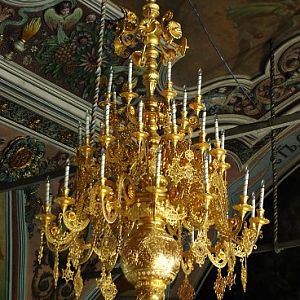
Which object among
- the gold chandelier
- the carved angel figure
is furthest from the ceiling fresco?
the gold chandelier

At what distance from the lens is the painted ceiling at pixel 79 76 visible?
7.95 metres

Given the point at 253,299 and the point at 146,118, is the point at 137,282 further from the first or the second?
the point at 253,299

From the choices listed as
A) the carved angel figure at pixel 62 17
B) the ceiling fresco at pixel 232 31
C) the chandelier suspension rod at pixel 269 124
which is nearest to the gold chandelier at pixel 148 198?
the carved angel figure at pixel 62 17

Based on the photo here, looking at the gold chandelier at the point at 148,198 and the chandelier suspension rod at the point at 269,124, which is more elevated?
the chandelier suspension rod at the point at 269,124

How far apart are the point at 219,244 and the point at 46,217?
3.98 ft

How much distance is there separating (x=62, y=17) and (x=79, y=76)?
91 centimetres

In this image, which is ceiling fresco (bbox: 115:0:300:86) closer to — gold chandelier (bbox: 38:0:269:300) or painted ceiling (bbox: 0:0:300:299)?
painted ceiling (bbox: 0:0:300:299)

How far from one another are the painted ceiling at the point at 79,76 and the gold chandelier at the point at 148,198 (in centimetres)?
193

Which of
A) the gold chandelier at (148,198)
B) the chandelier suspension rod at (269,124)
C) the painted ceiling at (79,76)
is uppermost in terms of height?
the painted ceiling at (79,76)

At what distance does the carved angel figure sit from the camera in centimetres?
767

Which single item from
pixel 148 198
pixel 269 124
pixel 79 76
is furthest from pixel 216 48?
pixel 148 198

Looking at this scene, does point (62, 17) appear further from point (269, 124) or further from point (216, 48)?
point (269, 124)

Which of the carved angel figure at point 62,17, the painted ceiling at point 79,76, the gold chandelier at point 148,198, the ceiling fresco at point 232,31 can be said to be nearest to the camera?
the gold chandelier at point 148,198

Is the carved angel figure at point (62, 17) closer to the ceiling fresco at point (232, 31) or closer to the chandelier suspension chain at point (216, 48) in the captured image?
the ceiling fresco at point (232, 31)
